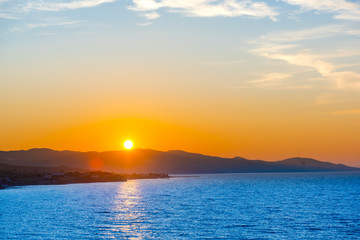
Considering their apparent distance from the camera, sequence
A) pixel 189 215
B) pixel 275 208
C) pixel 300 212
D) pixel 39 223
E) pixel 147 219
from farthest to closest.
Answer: pixel 275 208 → pixel 300 212 → pixel 189 215 → pixel 147 219 → pixel 39 223

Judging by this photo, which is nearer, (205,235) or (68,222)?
(205,235)

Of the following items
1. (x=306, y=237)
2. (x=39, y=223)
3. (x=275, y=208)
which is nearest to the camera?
(x=306, y=237)

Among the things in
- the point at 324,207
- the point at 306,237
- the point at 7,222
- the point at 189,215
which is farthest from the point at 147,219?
the point at 324,207

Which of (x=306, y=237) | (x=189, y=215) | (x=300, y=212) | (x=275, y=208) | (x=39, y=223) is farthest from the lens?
(x=275, y=208)

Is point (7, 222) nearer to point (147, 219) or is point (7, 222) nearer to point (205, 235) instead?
point (147, 219)

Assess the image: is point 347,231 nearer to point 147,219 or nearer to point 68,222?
point 147,219

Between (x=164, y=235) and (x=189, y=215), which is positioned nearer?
(x=164, y=235)

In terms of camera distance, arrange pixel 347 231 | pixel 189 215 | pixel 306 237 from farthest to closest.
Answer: pixel 189 215 < pixel 347 231 < pixel 306 237

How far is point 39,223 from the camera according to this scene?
245ft

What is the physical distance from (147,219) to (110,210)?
19267mm

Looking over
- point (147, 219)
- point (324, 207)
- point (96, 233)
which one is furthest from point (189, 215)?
point (324, 207)

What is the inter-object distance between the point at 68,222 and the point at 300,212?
144 ft

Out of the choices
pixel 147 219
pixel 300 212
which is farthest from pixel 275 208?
pixel 147 219

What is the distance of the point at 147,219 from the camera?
261ft
